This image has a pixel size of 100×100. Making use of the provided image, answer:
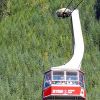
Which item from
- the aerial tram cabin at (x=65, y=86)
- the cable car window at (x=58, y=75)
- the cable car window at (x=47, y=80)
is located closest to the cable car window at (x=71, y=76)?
the aerial tram cabin at (x=65, y=86)

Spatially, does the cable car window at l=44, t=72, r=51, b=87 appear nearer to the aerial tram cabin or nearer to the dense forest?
the aerial tram cabin

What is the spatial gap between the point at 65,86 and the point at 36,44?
294 feet

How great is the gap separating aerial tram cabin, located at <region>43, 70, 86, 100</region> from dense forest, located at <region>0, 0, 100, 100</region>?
198ft

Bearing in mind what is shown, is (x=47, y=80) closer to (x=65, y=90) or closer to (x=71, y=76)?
(x=65, y=90)

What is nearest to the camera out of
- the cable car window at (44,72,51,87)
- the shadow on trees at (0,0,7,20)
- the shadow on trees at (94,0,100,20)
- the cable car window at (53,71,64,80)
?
the cable car window at (53,71,64,80)

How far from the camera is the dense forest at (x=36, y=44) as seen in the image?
117613 mm

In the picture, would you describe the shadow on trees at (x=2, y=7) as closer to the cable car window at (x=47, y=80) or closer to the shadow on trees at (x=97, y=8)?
the shadow on trees at (x=97, y=8)

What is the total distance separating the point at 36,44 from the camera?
454 feet

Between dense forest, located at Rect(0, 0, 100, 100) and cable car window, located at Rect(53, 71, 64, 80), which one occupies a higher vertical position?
dense forest, located at Rect(0, 0, 100, 100)

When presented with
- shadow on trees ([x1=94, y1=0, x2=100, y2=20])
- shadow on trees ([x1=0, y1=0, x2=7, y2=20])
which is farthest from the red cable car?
shadow on trees ([x1=94, y1=0, x2=100, y2=20])

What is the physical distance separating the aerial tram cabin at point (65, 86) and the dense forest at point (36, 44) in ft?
198

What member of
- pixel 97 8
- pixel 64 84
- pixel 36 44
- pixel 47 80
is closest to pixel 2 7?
pixel 36 44

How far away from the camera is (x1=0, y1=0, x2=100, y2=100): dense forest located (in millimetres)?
117613

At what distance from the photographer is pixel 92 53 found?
13650 cm
